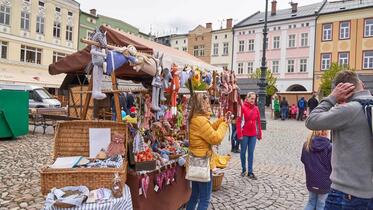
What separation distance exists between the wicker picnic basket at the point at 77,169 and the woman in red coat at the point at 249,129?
3.43 m

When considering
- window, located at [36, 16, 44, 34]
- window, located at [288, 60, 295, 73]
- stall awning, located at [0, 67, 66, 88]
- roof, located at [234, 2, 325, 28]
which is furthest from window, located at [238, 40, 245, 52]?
window, located at [36, 16, 44, 34]

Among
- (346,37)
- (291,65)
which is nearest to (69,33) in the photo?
(291,65)

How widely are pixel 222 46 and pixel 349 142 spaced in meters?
41.8

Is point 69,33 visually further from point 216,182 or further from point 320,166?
point 320,166

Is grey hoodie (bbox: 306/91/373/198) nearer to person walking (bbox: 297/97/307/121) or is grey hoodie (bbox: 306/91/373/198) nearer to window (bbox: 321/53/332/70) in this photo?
person walking (bbox: 297/97/307/121)

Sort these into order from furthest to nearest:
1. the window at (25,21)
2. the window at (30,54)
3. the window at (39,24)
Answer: the window at (39,24) → the window at (30,54) → the window at (25,21)

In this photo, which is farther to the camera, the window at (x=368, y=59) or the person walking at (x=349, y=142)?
the window at (x=368, y=59)

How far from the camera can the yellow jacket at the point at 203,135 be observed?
377cm

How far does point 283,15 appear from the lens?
129 ft

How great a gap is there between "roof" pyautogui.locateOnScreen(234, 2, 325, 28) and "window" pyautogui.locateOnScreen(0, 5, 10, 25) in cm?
2538

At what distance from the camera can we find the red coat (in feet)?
21.6

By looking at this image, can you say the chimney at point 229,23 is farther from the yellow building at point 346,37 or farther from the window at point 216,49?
the yellow building at point 346,37

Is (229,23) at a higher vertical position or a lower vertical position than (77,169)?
higher

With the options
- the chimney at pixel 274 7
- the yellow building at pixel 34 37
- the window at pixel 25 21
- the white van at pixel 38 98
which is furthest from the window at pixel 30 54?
the chimney at pixel 274 7
